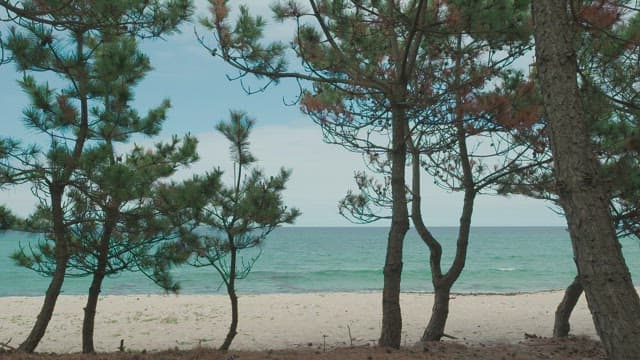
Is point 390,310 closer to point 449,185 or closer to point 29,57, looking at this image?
point 449,185

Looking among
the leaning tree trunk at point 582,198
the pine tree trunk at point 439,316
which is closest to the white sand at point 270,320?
the pine tree trunk at point 439,316

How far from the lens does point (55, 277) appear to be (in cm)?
566

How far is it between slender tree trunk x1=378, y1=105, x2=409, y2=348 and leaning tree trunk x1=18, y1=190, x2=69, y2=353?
114 inches

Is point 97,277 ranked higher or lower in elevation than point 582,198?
lower

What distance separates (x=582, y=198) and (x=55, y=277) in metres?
4.62

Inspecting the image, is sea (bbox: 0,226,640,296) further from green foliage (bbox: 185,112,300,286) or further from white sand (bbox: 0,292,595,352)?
green foliage (bbox: 185,112,300,286)

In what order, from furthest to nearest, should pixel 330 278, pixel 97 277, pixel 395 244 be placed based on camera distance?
1. pixel 330 278
2. pixel 97 277
3. pixel 395 244

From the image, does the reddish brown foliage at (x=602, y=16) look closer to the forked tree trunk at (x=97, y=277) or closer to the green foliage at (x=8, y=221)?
the forked tree trunk at (x=97, y=277)

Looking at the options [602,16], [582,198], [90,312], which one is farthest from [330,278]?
[582,198]

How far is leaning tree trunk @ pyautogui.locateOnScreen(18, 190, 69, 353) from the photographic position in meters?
5.55

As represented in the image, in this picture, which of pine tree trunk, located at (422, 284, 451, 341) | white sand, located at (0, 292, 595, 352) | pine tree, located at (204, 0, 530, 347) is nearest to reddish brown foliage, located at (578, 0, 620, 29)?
pine tree, located at (204, 0, 530, 347)

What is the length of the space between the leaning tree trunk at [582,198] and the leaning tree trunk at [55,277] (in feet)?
14.0

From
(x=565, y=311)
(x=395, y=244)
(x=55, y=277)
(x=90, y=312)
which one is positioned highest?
(x=395, y=244)

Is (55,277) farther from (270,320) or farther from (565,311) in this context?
(270,320)
